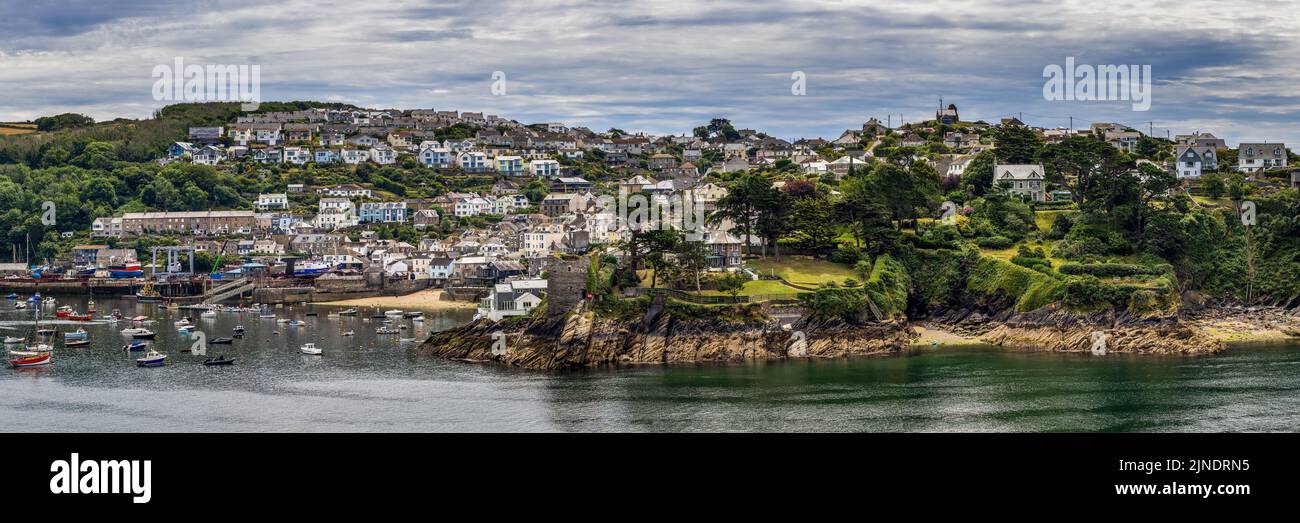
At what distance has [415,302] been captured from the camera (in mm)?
58750

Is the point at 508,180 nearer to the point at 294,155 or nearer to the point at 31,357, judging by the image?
the point at 294,155

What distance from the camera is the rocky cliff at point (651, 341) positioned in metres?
36.5

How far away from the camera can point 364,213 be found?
8388 centimetres

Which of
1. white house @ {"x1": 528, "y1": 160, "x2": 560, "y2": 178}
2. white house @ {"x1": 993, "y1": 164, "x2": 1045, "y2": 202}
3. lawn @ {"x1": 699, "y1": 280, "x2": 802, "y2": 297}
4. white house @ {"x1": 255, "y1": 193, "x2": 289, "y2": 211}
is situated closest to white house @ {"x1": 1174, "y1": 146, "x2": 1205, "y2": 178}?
white house @ {"x1": 993, "y1": 164, "x2": 1045, "y2": 202}

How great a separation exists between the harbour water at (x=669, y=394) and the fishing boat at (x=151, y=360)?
21.5 inches

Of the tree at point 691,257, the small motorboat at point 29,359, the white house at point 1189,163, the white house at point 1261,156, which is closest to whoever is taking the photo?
the small motorboat at point 29,359

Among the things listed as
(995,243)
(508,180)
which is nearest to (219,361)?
(995,243)

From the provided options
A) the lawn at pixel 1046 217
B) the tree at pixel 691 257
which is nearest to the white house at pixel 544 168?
the lawn at pixel 1046 217

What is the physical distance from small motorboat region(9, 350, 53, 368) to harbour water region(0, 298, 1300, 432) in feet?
1.32

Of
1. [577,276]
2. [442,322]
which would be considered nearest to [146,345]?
[442,322]

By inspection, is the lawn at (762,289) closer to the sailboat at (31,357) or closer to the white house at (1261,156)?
the sailboat at (31,357)

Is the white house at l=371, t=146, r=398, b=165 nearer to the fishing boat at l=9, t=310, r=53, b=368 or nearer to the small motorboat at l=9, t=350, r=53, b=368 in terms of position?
the fishing boat at l=9, t=310, r=53, b=368

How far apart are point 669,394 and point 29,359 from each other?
20.1 meters

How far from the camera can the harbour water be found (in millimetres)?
26703
